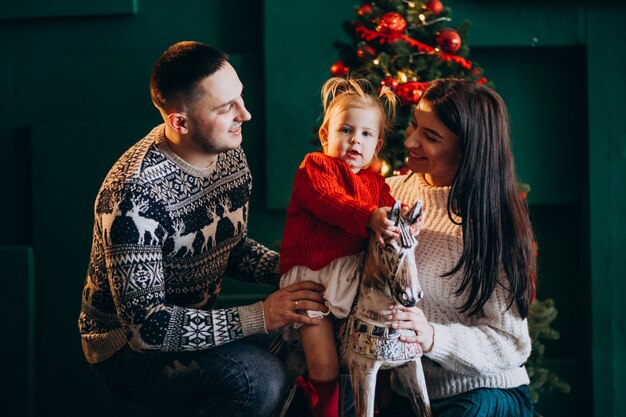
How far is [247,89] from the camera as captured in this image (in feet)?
12.3

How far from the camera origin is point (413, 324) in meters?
2.06

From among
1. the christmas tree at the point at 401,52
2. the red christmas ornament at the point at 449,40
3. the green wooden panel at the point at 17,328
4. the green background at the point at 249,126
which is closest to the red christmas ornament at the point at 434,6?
the christmas tree at the point at 401,52

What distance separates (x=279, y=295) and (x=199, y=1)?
2.07 m

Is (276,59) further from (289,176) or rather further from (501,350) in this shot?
(501,350)

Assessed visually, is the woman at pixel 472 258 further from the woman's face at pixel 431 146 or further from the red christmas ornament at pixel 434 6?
the red christmas ornament at pixel 434 6

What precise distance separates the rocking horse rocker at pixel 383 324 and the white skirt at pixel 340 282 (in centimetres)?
4

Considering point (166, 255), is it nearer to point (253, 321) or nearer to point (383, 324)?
point (253, 321)

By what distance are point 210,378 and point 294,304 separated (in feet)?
1.26

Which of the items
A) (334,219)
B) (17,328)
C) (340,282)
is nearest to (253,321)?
(340,282)

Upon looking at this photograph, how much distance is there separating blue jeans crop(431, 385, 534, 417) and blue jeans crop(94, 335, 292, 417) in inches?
18.4

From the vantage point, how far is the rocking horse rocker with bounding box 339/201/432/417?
6.35 ft

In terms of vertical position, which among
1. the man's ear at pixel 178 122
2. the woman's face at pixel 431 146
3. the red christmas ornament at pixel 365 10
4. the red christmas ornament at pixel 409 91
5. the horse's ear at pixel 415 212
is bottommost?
the horse's ear at pixel 415 212

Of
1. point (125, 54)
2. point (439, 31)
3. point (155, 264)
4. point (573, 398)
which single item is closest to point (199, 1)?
point (125, 54)

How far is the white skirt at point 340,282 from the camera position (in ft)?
6.98
